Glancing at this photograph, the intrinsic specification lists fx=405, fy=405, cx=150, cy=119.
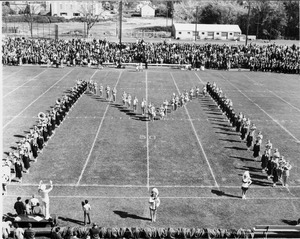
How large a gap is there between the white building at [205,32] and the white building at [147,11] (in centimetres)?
5713

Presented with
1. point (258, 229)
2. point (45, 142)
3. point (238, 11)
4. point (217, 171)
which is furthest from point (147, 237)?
point (238, 11)

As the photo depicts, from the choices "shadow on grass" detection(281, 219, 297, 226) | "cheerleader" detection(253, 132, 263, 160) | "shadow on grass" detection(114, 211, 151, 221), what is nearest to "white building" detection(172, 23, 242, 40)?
"cheerleader" detection(253, 132, 263, 160)

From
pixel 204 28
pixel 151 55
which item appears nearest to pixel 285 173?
pixel 151 55

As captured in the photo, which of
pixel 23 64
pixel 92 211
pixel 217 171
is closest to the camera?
pixel 92 211

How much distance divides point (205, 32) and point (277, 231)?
71307 millimetres

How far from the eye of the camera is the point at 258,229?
13.6 meters

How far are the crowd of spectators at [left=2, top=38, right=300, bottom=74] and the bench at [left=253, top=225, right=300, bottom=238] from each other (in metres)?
37.1

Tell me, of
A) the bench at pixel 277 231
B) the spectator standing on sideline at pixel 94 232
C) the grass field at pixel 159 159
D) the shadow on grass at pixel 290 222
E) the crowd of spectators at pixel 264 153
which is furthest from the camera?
the crowd of spectators at pixel 264 153

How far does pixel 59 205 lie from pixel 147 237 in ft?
14.3

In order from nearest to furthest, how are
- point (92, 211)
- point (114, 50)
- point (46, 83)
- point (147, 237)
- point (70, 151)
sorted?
1. point (147, 237)
2. point (92, 211)
3. point (70, 151)
4. point (46, 83)
5. point (114, 50)

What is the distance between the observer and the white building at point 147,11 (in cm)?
13562

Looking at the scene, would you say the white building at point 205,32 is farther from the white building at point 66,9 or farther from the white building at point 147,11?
the white building at point 147,11

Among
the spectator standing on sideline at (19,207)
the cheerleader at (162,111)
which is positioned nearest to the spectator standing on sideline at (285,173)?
the spectator standing on sideline at (19,207)

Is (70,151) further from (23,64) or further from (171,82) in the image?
(23,64)
